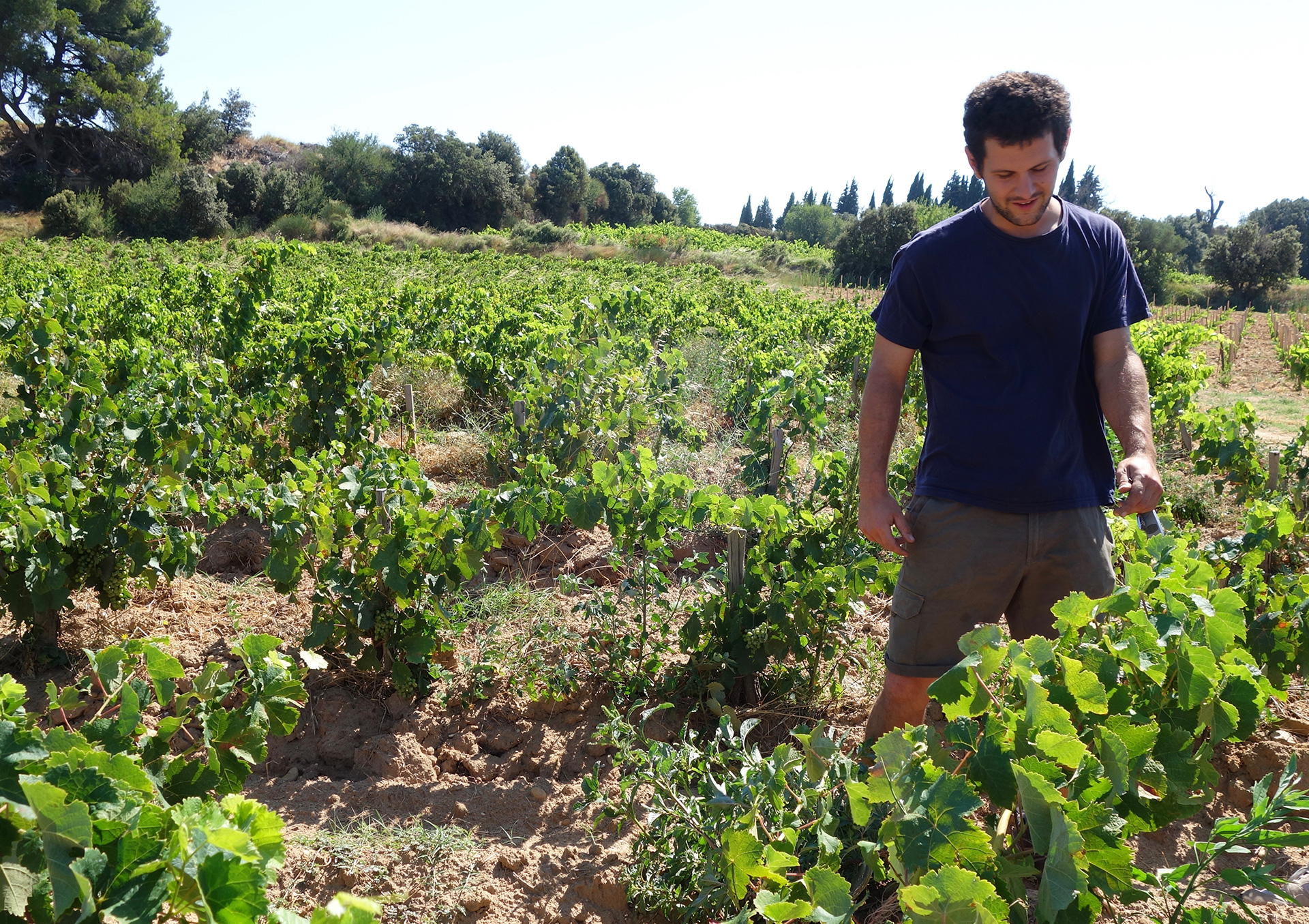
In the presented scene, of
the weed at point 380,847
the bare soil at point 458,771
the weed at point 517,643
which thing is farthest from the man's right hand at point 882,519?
the weed at point 380,847

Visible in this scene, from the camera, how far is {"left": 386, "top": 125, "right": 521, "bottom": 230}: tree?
41.8 m

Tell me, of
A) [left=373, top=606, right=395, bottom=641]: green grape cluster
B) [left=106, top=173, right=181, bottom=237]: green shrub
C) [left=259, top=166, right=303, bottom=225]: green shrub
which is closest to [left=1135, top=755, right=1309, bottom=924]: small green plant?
[left=373, top=606, right=395, bottom=641]: green grape cluster

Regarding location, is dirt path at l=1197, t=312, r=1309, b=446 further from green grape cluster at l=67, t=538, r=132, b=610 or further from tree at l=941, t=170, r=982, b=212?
tree at l=941, t=170, r=982, b=212

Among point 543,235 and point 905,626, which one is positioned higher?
point 543,235

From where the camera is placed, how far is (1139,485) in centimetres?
204

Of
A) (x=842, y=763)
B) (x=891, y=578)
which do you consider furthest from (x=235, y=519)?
(x=842, y=763)

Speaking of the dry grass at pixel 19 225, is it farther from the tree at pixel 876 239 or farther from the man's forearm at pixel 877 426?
the man's forearm at pixel 877 426

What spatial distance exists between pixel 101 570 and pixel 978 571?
9.99ft

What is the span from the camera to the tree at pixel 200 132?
3888 cm

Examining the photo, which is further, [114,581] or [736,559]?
[114,581]

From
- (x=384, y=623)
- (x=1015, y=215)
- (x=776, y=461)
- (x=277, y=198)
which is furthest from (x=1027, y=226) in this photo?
(x=277, y=198)

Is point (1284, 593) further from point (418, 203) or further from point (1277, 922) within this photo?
point (418, 203)

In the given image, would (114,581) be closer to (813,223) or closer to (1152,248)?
(1152,248)

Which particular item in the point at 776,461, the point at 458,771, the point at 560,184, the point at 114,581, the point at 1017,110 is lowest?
the point at 458,771
